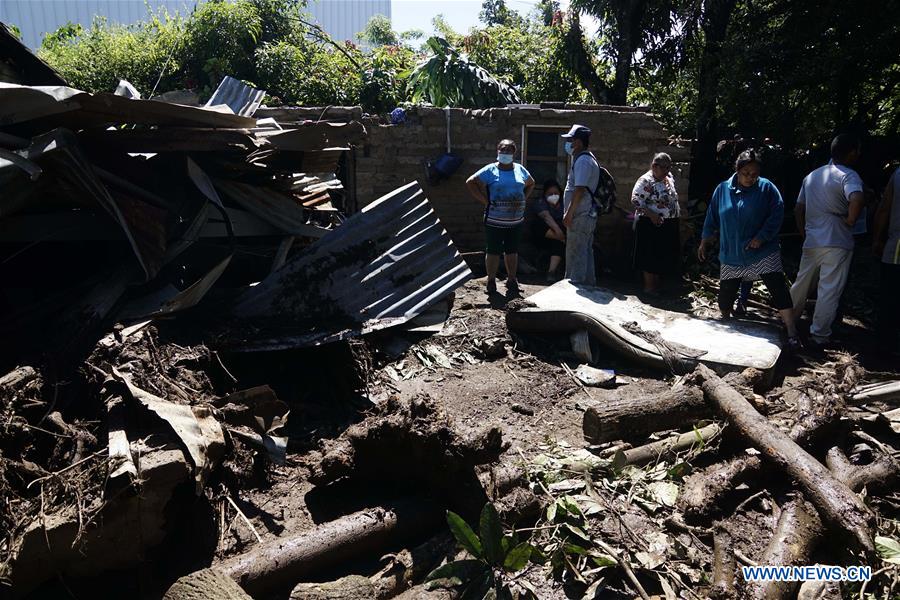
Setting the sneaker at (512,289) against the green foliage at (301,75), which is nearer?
the sneaker at (512,289)

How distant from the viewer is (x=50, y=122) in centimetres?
437

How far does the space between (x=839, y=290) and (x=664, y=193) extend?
2.29m

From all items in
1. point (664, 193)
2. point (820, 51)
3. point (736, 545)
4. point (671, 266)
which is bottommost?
point (736, 545)

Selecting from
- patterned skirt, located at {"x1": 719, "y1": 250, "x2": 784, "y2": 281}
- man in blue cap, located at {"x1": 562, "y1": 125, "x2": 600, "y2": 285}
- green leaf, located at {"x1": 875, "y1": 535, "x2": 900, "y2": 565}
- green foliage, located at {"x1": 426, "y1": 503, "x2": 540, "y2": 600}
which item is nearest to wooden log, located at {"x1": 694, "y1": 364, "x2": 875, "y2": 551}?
green leaf, located at {"x1": 875, "y1": 535, "x2": 900, "y2": 565}

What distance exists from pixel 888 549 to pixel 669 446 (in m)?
1.34

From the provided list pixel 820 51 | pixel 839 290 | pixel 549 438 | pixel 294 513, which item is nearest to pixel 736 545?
pixel 549 438

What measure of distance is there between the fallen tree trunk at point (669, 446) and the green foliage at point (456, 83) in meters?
9.60

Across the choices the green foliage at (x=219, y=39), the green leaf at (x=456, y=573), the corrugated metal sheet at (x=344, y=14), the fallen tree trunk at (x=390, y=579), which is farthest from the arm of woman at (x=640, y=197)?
the corrugated metal sheet at (x=344, y=14)

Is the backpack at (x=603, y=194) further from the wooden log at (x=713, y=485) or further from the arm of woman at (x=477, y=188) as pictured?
the wooden log at (x=713, y=485)

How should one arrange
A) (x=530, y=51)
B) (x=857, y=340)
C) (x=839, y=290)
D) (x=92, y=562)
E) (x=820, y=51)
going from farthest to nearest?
(x=530, y=51) < (x=820, y=51) < (x=857, y=340) < (x=839, y=290) < (x=92, y=562)

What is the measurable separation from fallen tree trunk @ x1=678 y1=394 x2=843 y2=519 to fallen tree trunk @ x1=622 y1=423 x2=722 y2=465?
0.81 feet

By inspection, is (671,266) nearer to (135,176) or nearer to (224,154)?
(224,154)

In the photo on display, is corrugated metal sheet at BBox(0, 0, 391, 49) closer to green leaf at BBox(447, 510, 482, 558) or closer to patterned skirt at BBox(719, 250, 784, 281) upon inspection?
patterned skirt at BBox(719, 250, 784, 281)

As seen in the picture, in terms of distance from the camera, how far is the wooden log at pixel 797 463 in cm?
333
